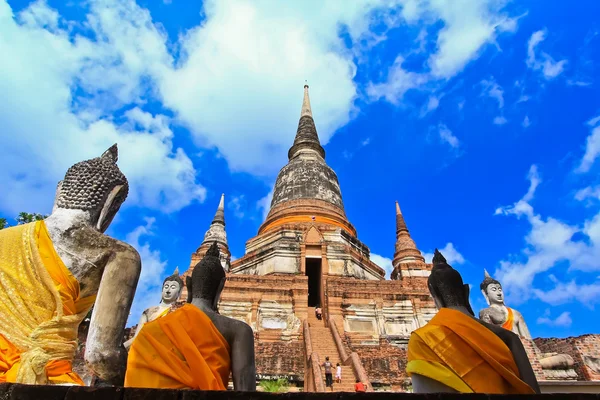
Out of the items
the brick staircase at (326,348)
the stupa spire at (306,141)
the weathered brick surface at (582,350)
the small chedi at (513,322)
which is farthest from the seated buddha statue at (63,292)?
the stupa spire at (306,141)

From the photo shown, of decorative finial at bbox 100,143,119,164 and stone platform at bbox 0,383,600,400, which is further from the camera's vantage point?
decorative finial at bbox 100,143,119,164

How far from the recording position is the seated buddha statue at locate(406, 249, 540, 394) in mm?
3029

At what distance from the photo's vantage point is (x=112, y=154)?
13.2ft

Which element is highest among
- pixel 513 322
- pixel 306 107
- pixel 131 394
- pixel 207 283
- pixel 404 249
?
pixel 306 107

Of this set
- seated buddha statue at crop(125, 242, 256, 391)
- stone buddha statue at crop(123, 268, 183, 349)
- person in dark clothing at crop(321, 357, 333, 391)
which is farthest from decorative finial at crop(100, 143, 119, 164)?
person in dark clothing at crop(321, 357, 333, 391)

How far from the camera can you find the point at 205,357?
299cm

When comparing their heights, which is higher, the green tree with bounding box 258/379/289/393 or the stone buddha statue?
the stone buddha statue

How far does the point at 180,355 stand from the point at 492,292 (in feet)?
32.5

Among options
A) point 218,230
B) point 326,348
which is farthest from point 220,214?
point 326,348

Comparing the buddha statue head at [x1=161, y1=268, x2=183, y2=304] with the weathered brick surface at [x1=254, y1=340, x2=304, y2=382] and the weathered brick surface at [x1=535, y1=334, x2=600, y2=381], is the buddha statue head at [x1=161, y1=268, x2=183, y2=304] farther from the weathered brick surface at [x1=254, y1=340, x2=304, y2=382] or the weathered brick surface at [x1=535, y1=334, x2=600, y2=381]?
the weathered brick surface at [x1=535, y1=334, x2=600, y2=381]

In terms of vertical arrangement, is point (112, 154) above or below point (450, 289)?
above

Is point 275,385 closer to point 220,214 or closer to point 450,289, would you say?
point 450,289

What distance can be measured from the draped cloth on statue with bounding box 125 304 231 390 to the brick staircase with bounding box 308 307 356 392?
9569 mm

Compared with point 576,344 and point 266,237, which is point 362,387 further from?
point 266,237
